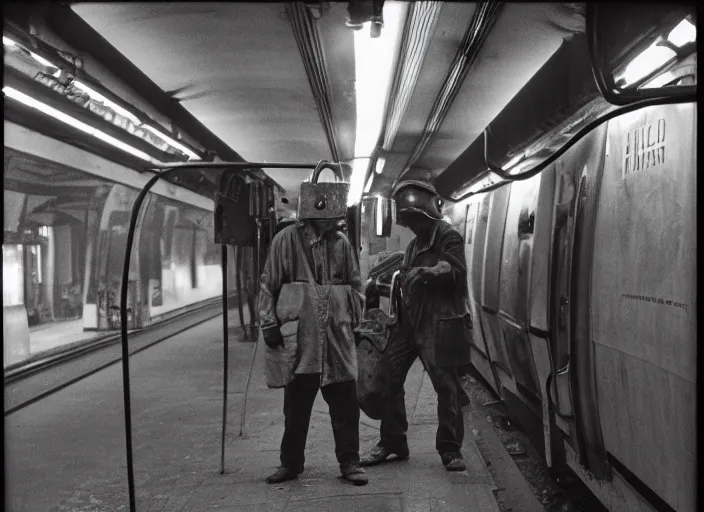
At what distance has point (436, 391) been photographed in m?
4.43

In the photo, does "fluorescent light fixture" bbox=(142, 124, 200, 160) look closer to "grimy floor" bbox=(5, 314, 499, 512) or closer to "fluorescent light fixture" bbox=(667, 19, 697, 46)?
"grimy floor" bbox=(5, 314, 499, 512)

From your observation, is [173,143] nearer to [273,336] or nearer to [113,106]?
[113,106]

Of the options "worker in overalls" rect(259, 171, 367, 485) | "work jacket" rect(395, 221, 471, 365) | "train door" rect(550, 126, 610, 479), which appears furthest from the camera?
"work jacket" rect(395, 221, 471, 365)

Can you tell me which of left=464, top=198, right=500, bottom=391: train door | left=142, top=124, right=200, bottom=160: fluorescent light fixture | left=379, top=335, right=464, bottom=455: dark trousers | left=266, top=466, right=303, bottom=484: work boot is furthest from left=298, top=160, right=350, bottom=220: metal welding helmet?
left=464, top=198, right=500, bottom=391: train door

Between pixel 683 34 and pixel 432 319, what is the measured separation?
2.32 meters

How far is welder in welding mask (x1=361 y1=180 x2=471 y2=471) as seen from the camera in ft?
14.3

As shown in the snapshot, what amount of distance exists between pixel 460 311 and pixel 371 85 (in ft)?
5.59

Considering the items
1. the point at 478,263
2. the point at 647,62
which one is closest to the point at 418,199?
the point at 647,62

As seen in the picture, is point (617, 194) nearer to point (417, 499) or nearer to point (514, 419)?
point (417, 499)

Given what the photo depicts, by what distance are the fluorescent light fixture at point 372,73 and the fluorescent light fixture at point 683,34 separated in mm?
1367

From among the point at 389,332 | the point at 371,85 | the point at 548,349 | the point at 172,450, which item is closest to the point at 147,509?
the point at 172,450

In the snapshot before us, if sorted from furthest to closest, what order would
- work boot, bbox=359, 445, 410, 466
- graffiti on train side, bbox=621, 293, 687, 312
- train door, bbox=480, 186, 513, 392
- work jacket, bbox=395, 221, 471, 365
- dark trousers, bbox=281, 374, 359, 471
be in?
train door, bbox=480, 186, 513, 392 < work boot, bbox=359, 445, 410, 466 < work jacket, bbox=395, 221, 471, 365 < dark trousers, bbox=281, 374, 359, 471 < graffiti on train side, bbox=621, 293, 687, 312

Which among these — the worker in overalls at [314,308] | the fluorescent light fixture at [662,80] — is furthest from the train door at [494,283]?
the fluorescent light fixture at [662,80]

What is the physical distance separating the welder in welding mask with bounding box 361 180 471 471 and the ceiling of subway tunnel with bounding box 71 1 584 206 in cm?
79
